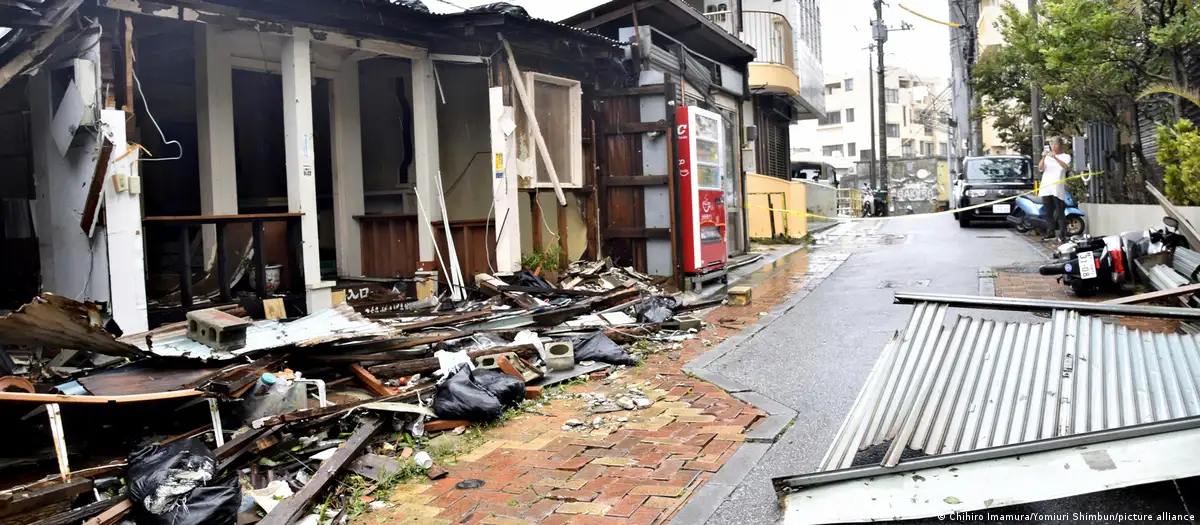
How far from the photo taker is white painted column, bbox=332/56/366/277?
35.5 ft

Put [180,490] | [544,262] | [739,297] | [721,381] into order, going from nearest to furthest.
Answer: [180,490], [721,381], [739,297], [544,262]

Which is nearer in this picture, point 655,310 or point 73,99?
point 73,99

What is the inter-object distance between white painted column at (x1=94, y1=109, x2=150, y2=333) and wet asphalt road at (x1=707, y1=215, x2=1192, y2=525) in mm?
4982

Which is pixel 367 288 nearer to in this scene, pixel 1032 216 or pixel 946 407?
pixel 946 407

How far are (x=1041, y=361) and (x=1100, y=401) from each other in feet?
1.62

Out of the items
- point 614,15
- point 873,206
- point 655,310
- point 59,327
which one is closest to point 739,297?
point 655,310

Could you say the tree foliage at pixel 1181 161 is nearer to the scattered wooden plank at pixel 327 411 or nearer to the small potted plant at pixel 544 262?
the small potted plant at pixel 544 262

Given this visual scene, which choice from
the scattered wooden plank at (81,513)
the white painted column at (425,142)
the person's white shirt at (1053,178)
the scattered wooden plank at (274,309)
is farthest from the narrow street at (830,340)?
the scattered wooden plank at (274,309)

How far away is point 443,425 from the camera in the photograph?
5773mm

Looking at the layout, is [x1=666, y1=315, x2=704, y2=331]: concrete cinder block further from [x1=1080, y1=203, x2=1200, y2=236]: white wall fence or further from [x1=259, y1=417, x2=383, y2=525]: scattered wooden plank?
[x1=1080, y1=203, x2=1200, y2=236]: white wall fence

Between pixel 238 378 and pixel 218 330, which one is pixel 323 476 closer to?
pixel 238 378

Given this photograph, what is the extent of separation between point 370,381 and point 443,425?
98 centimetres

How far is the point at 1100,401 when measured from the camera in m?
3.59

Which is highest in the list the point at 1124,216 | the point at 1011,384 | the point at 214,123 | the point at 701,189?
the point at 214,123
